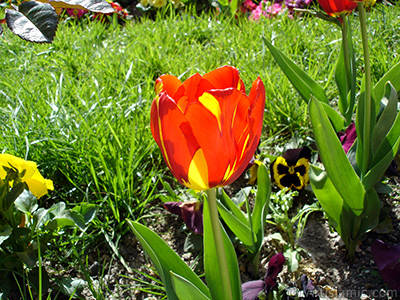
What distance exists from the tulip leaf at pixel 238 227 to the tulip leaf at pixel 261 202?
4cm

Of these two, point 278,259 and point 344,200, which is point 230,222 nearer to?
point 278,259

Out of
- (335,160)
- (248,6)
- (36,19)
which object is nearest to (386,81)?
(335,160)

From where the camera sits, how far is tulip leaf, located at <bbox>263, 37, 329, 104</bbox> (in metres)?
1.32

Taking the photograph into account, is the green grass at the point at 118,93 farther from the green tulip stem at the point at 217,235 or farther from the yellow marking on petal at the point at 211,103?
the yellow marking on petal at the point at 211,103

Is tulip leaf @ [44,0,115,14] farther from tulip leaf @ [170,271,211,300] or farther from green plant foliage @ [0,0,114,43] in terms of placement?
tulip leaf @ [170,271,211,300]

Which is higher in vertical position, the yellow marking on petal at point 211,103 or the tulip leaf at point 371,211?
the yellow marking on petal at point 211,103

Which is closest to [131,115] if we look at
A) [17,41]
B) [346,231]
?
[346,231]

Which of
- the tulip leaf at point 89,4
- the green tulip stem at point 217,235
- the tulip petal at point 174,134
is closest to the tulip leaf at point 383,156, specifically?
the green tulip stem at point 217,235

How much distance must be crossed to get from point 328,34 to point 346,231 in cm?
170

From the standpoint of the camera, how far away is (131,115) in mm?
1876

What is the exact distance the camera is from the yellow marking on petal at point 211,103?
59 cm

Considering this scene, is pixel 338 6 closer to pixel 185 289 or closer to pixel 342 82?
pixel 342 82

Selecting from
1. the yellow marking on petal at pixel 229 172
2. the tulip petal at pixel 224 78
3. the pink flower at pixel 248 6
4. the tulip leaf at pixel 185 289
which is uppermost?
the tulip petal at pixel 224 78

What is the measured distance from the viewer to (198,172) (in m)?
0.63
